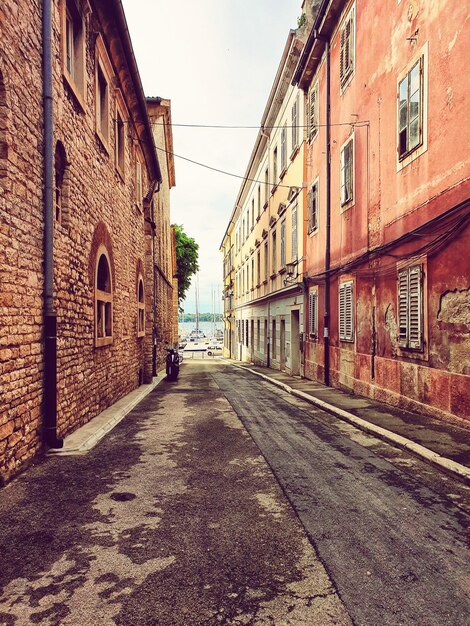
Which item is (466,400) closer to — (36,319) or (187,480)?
(187,480)

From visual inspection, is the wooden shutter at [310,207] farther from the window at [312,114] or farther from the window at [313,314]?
the window at [313,314]

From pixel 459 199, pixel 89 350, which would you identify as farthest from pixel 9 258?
pixel 459 199

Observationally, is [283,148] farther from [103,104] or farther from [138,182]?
[103,104]

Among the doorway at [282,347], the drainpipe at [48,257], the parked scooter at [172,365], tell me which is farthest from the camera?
the doorway at [282,347]

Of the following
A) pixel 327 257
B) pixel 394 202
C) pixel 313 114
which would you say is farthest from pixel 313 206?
pixel 394 202

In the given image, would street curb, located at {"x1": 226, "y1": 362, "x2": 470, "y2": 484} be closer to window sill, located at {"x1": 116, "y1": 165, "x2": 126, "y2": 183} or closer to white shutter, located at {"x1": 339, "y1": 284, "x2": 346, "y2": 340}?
white shutter, located at {"x1": 339, "y1": 284, "x2": 346, "y2": 340}

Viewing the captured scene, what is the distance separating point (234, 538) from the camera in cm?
361

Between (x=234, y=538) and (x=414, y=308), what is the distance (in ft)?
21.1

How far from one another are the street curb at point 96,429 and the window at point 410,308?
5657 millimetres

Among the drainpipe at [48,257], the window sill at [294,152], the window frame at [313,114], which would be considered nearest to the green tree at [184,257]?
the window sill at [294,152]

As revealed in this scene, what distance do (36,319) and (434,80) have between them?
293 inches

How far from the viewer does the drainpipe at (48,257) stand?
6148mm

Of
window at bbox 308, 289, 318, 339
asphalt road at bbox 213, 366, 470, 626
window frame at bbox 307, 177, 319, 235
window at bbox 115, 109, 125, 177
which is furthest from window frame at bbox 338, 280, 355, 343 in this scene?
window at bbox 115, 109, 125, 177

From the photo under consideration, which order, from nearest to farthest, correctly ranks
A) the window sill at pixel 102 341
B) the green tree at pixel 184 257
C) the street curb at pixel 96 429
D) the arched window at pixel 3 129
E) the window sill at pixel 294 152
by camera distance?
1. the arched window at pixel 3 129
2. the street curb at pixel 96 429
3. the window sill at pixel 102 341
4. the window sill at pixel 294 152
5. the green tree at pixel 184 257
